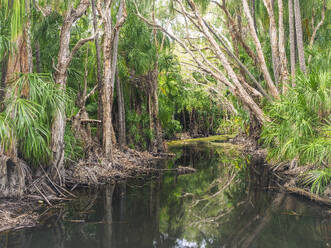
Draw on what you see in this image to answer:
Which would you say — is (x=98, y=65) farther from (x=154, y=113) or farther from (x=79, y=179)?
(x=154, y=113)

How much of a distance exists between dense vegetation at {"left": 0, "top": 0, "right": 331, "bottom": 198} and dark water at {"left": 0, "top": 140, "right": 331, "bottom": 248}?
3.15 feet

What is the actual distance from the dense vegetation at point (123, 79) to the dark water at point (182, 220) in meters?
0.96

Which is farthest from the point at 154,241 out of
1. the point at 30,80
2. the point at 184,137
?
the point at 184,137

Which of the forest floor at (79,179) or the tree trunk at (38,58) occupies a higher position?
the tree trunk at (38,58)

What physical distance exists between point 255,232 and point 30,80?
13.5ft

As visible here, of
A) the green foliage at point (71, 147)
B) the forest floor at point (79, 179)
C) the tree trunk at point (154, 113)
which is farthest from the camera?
the tree trunk at point (154, 113)

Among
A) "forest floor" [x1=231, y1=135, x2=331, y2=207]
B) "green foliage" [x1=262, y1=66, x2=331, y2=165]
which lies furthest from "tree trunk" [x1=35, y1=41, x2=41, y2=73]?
"forest floor" [x1=231, y1=135, x2=331, y2=207]

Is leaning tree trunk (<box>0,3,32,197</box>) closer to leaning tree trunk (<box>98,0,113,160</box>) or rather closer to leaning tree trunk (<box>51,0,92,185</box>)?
leaning tree trunk (<box>51,0,92,185</box>)

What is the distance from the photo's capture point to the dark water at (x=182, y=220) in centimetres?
404

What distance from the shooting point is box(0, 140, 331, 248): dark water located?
4.04 m

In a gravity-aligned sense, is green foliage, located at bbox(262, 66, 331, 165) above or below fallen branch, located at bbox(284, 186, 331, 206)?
above

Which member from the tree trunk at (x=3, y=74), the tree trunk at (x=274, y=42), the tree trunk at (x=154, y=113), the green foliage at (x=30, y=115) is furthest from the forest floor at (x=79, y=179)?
the tree trunk at (x=274, y=42)

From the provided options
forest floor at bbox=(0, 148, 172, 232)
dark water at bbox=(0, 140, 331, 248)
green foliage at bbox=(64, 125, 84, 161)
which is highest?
green foliage at bbox=(64, 125, 84, 161)

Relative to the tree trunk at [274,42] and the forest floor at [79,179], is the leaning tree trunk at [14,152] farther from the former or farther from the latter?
the tree trunk at [274,42]
